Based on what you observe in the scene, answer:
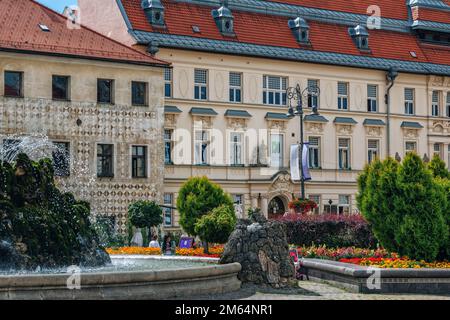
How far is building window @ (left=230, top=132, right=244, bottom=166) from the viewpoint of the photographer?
53250mm

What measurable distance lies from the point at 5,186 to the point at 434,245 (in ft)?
34.8

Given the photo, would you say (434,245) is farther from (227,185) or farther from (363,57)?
(363,57)

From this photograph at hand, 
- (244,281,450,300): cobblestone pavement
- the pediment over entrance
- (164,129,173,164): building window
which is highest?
(164,129,173,164): building window

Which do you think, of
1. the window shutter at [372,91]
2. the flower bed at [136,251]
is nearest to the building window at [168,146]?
the window shutter at [372,91]

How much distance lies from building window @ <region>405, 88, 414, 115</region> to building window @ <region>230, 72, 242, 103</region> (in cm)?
1121

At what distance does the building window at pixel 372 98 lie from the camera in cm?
5884

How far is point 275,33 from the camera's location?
186 ft

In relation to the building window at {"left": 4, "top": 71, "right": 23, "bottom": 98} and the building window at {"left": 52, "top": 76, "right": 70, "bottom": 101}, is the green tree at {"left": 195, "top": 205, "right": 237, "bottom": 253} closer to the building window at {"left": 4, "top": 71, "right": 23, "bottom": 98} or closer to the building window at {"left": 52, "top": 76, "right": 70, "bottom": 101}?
the building window at {"left": 4, "top": 71, "right": 23, "bottom": 98}

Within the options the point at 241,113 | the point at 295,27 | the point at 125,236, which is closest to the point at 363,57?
the point at 295,27

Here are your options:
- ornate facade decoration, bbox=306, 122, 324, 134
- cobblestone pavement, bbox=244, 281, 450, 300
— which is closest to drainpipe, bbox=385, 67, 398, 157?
ornate facade decoration, bbox=306, 122, 324, 134

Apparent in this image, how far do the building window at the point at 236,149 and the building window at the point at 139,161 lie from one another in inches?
246

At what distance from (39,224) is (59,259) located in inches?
35.6

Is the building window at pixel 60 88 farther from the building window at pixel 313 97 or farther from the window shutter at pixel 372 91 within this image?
the window shutter at pixel 372 91

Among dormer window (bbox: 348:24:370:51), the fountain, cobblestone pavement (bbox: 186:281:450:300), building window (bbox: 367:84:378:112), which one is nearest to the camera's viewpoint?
the fountain
